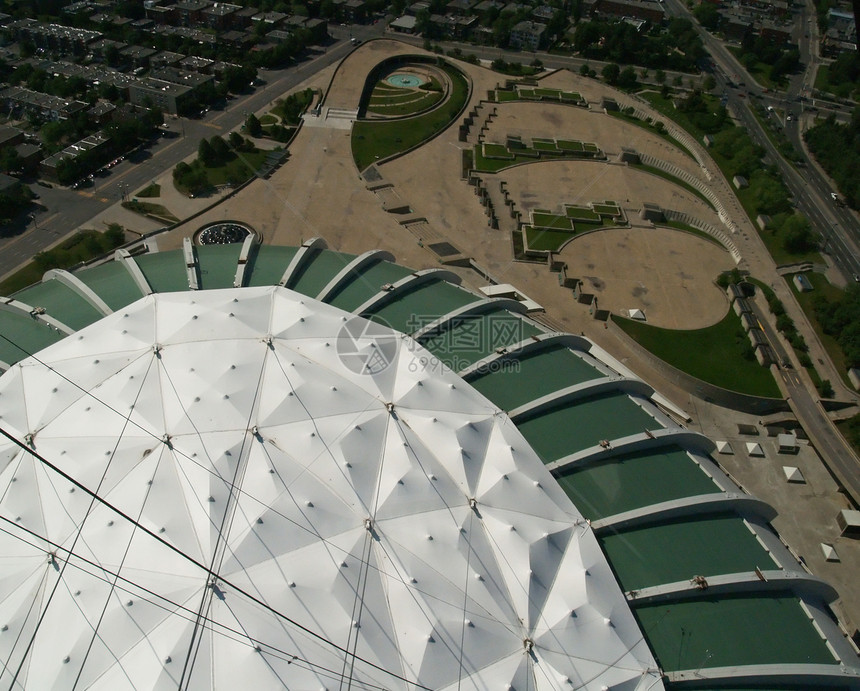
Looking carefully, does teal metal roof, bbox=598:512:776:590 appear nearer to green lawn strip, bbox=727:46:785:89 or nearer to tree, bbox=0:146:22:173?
tree, bbox=0:146:22:173

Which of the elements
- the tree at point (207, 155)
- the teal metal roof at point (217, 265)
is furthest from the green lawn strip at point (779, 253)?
the tree at point (207, 155)

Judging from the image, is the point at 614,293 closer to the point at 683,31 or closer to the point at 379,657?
the point at 379,657

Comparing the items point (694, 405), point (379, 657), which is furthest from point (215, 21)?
point (379, 657)

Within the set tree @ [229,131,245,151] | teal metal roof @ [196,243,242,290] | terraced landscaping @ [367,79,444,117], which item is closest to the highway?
terraced landscaping @ [367,79,444,117]

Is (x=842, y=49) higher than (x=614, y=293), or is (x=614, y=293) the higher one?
(x=842, y=49)

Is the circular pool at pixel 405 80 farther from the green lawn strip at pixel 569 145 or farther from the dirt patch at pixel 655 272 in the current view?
the dirt patch at pixel 655 272

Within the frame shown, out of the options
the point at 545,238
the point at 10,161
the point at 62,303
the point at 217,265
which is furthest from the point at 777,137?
the point at 10,161
